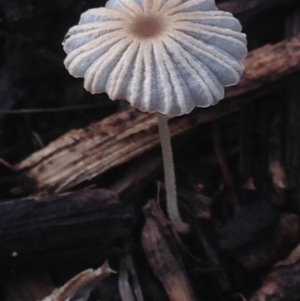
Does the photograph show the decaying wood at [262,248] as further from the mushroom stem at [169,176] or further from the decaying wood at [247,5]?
the decaying wood at [247,5]

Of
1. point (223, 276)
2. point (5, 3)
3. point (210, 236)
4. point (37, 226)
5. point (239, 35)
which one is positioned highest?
point (5, 3)

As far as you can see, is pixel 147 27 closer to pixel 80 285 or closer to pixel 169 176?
pixel 169 176

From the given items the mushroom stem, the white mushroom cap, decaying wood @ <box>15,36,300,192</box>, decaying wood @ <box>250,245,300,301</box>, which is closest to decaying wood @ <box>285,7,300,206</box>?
decaying wood @ <box>15,36,300,192</box>

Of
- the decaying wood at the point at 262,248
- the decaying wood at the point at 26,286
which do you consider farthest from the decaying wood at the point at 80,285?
the decaying wood at the point at 262,248

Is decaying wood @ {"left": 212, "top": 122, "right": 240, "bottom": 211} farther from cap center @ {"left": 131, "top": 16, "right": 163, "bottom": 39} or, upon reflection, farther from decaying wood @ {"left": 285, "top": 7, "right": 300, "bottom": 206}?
cap center @ {"left": 131, "top": 16, "right": 163, "bottom": 39}

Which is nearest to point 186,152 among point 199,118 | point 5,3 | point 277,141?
point 199,118

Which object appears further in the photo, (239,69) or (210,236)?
(210,236)

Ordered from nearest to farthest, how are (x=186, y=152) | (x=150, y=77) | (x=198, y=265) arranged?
(x=150, y=77) < (x=198, y=265) < (x=186, y=152)

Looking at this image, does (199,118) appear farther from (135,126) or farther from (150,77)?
(150,77)
